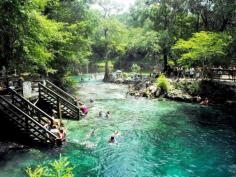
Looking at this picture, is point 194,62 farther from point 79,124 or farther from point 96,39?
point 96,39

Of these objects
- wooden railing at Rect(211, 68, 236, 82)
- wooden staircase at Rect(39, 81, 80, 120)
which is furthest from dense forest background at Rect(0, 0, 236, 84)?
wooden staircase at Rect(39, 81, 80, 120)

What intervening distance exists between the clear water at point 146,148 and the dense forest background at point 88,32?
7257 millimetres

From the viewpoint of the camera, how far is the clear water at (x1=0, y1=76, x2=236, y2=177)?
675 inches

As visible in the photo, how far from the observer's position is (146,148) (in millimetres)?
A: 21000

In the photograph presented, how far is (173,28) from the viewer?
50.0 m

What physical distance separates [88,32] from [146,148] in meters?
25.4

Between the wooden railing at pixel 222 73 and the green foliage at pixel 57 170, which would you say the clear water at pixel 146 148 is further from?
the green foliage at pixel 57 170

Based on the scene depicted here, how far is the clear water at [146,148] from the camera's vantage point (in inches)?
675

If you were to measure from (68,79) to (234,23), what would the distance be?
82.8 feet

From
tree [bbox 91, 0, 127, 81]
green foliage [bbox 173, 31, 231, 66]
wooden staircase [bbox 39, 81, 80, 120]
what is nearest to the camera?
wooden staircase [bbox 39, 81, 80, 120]

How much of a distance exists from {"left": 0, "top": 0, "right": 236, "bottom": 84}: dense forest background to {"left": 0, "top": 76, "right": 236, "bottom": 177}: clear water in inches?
286

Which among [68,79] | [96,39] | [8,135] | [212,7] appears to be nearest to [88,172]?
[8,135]

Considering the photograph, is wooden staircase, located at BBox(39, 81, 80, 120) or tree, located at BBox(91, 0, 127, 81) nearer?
wooden staircase, located at BBox(39, 81, 80, 120)

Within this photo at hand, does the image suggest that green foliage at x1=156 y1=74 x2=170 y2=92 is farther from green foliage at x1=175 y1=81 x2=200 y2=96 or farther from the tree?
the tree
